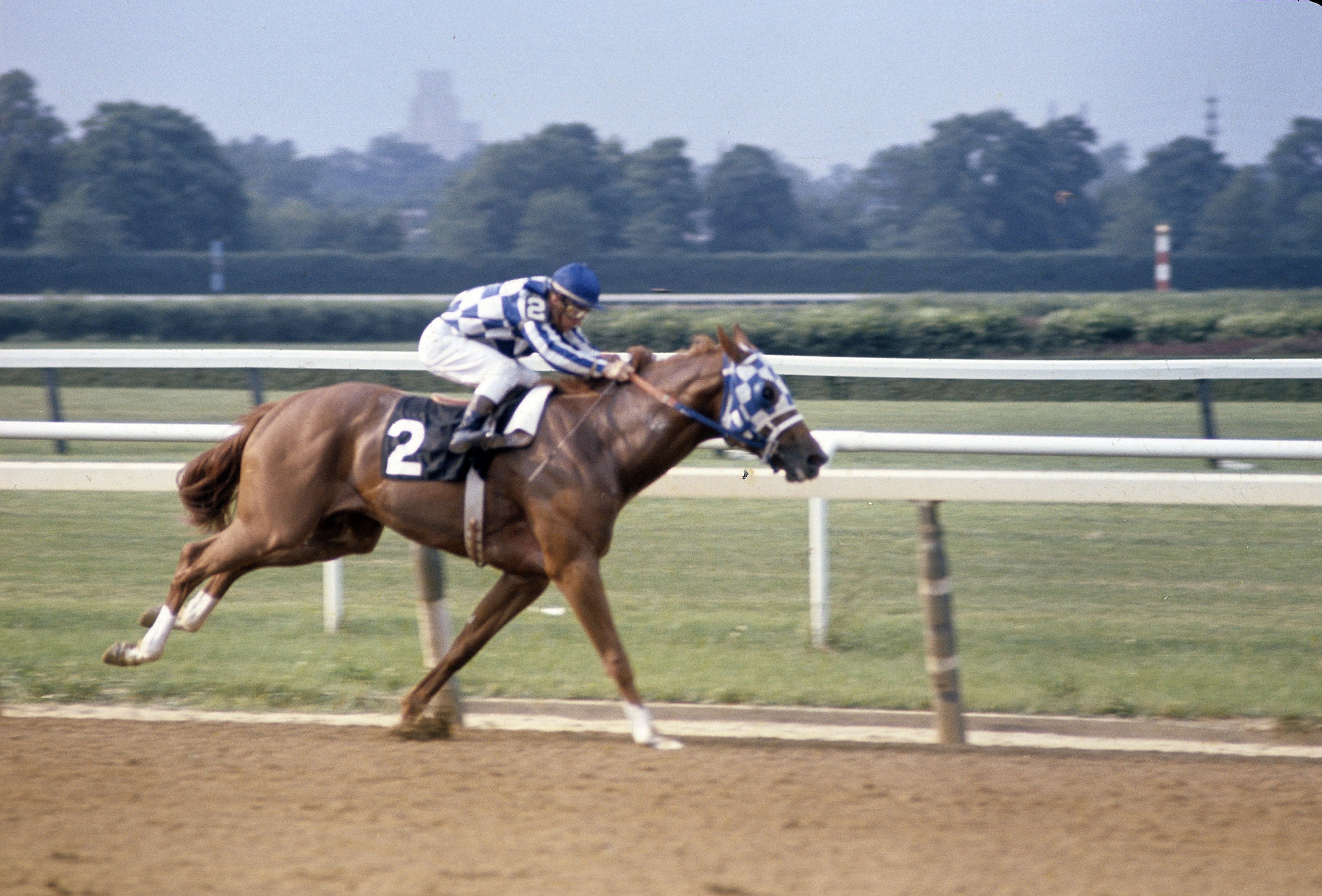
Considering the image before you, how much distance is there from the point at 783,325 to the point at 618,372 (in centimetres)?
473

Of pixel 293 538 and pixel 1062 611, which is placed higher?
pixel 293 538

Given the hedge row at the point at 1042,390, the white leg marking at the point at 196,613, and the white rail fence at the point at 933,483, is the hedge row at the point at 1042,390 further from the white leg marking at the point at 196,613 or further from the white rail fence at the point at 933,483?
the white leg marking at the point at 196,613

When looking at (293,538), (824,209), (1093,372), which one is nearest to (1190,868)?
(293,538)

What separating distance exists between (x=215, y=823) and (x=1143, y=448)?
308 centimetres

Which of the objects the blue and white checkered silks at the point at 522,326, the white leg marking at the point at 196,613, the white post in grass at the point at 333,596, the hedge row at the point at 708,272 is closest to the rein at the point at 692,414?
the blue and white checkered silks at the point at 522,326

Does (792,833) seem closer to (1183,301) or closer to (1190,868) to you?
(1190,868)

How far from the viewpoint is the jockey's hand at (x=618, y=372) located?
Answer: 420 cm

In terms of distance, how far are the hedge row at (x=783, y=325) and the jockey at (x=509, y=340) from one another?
4.24m

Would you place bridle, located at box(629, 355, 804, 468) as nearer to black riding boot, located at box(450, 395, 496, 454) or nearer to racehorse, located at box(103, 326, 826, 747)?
racehorse, located at box(103, 326, 826, 747)

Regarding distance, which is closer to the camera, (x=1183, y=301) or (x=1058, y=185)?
(x=1183, y=301)

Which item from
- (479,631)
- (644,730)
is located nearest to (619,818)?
(644,730)

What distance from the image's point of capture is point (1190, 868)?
3115 mm

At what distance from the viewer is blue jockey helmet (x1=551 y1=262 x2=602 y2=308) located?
4188 mm

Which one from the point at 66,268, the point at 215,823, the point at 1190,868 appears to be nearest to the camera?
the point at 1190,868
